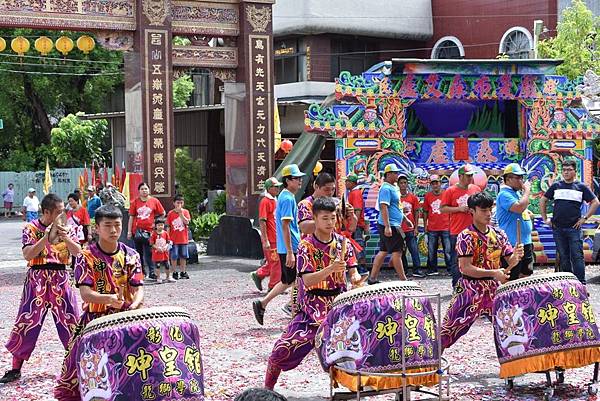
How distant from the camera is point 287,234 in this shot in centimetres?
1030

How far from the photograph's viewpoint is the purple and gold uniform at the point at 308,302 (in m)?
6.67

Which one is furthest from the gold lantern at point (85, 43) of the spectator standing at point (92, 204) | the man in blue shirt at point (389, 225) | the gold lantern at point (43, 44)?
the man in blue shirt at point (389, 225)

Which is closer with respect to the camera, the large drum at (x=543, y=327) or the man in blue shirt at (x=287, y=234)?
the large drum at (x=543, y=327)

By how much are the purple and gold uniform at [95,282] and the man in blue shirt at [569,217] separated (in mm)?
6941

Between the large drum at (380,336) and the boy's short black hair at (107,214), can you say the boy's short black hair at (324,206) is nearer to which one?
the large drum at (380,336)

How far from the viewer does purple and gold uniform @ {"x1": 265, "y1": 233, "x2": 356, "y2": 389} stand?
667 centimetres

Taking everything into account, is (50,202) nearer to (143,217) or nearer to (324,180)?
(324,180)

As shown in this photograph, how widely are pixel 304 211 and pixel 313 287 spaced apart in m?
2.79

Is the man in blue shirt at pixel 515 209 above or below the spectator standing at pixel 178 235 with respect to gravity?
above

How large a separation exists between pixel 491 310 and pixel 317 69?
25988mm

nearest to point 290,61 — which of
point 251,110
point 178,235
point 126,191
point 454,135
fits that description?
point 251,110

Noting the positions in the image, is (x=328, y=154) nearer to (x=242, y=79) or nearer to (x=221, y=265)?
(x=242, y=79)

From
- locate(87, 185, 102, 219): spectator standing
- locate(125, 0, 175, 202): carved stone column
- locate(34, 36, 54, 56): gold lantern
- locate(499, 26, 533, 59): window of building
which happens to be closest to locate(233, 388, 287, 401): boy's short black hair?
locate(87, 185, 102, 219): spectator standing

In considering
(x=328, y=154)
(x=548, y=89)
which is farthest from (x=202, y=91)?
(x=548, y=89)
